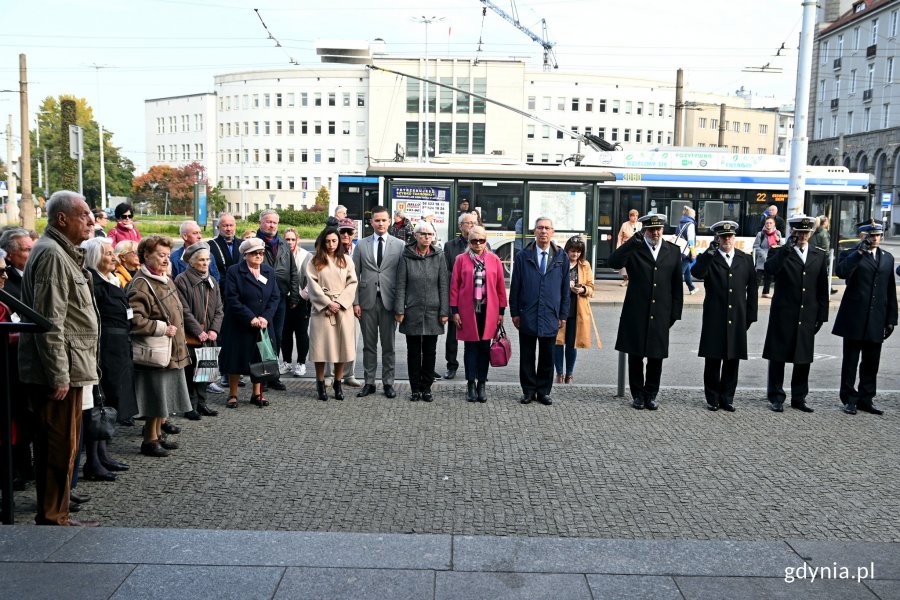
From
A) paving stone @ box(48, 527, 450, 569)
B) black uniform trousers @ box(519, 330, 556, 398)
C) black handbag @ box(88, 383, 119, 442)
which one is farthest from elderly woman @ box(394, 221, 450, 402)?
paving stone @ box(48, 527, 450, 569)

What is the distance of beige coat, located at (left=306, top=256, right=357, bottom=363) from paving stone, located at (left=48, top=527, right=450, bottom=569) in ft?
15.0

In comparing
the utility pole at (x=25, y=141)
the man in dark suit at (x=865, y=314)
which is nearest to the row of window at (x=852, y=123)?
the utility pole at (x=25, y=141)

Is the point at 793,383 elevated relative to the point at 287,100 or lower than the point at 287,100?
lower

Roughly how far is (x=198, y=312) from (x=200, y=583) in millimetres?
4485

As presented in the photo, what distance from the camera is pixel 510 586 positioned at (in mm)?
4152

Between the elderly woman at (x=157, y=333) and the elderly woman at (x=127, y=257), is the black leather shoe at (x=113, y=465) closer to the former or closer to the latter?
the elderly woman at (x=157, y=333)

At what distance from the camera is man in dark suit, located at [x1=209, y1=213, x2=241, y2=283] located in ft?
33.2

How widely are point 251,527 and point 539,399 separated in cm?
443

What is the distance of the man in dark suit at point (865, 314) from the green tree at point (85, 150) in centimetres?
8604

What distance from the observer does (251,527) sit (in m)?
5.31

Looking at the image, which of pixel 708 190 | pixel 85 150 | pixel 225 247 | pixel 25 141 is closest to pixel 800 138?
pixel 708 190

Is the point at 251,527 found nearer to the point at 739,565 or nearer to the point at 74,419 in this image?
the point at 74,419

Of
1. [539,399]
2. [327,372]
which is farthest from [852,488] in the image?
[327,372]

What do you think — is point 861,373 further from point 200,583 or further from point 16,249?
point 16,249
